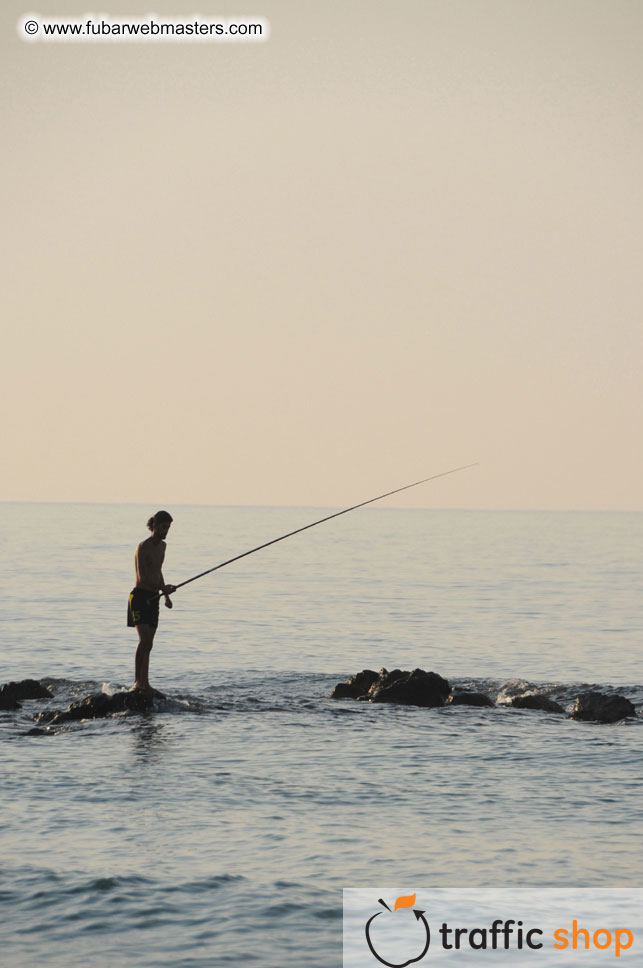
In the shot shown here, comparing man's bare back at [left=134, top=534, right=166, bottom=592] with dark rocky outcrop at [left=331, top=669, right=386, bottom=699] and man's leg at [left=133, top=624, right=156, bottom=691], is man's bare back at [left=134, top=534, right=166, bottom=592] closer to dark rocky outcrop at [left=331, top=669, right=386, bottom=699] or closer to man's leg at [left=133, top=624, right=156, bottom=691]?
man's leg at [left=133, top=624, right=156, bottom=691]

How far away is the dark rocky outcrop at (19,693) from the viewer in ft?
47.2

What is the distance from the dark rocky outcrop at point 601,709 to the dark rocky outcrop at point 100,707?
4.96m

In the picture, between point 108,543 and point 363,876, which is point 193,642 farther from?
point 108,543

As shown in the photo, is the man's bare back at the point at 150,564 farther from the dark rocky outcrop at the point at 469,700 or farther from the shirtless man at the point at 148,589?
the dark rocky outcrop at the point at 469,700

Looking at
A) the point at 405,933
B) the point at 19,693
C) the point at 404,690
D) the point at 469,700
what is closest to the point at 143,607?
the point at 19,693

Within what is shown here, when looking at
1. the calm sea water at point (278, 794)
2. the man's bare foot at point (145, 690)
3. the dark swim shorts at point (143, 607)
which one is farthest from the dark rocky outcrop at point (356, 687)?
the dark swim shorts at point (143, 607)

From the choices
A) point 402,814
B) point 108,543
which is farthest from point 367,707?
point 108,543

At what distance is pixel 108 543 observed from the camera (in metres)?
70.2

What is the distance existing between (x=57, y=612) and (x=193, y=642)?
671 cm

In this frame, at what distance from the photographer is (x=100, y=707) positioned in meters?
13.6

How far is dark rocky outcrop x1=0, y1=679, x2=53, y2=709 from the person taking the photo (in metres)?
14.4

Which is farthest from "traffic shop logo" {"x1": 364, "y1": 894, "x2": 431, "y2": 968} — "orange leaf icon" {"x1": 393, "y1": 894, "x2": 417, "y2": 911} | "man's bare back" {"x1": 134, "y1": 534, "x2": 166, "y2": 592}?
"man's bare back" {"x1": 134, "y1": 534, "x2": 166, "y2": 592}

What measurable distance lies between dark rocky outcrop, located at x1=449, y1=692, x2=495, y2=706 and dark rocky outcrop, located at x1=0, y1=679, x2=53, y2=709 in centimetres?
508

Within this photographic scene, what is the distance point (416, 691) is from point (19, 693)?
488 cm
